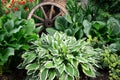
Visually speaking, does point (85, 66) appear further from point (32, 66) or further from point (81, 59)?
point (32, 66)

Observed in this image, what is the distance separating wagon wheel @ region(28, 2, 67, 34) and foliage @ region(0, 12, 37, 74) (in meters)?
0.83

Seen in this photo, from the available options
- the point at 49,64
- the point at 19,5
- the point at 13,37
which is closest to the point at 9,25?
the point at 13,37

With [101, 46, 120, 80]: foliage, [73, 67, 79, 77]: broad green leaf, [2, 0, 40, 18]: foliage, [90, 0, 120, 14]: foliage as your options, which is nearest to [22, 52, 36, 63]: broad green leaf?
[73, 67, 79, 77]: broad green leaf

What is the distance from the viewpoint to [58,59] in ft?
14.6

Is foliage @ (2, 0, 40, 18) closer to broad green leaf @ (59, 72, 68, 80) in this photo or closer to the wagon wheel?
the wagon wheel

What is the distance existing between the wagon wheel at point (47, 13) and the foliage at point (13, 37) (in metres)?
0.83

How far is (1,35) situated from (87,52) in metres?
1.39

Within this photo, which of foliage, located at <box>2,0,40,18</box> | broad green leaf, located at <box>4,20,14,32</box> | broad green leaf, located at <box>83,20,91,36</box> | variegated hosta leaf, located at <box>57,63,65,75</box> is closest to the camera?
variegated hosta leaf, located at <box>57,63,65,75</box>

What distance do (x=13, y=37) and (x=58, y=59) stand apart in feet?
2.73

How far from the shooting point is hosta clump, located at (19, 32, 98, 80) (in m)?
4.38

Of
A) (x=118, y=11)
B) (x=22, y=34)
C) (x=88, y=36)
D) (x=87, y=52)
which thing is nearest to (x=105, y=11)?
(x=118, y=11)

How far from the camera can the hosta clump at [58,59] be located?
438cm

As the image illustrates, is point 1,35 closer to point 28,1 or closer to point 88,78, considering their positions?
point 88,78

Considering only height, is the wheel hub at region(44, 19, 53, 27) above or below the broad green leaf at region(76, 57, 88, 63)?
above
